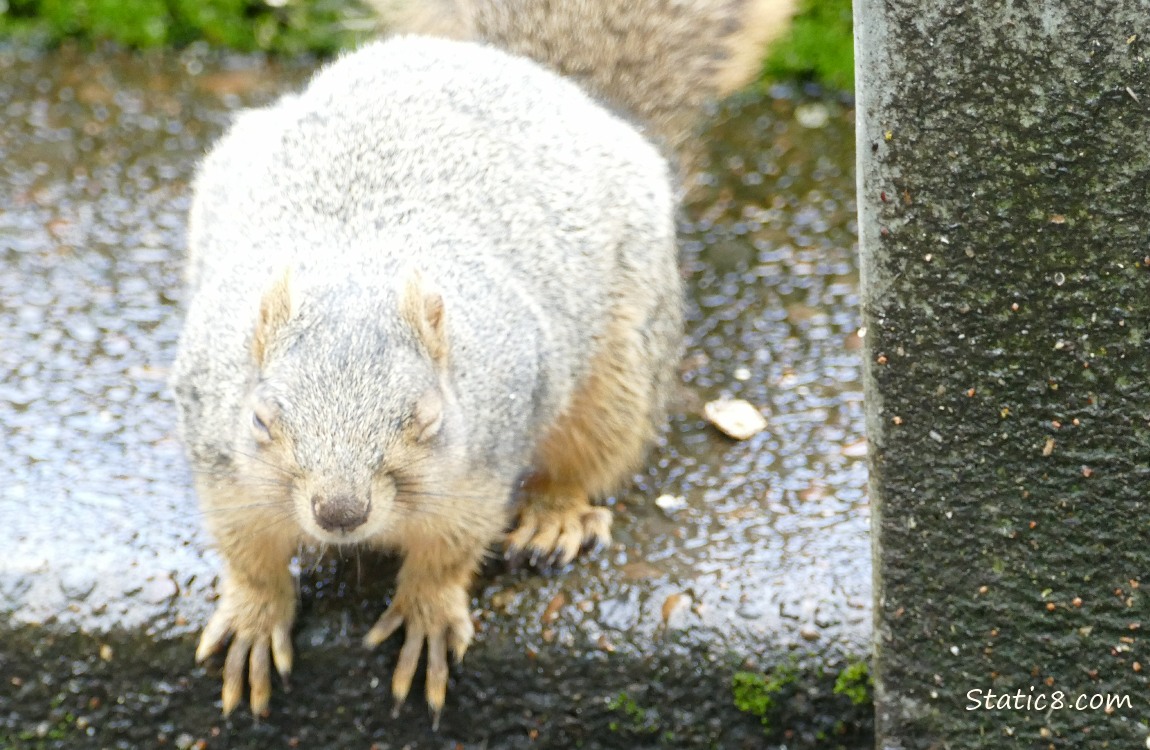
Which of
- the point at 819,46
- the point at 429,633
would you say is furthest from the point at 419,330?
the point at 819,46

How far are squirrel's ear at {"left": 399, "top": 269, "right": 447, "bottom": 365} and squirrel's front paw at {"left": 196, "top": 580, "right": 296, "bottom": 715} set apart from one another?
607 mm

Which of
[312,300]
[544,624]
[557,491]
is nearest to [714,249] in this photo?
[557,491]

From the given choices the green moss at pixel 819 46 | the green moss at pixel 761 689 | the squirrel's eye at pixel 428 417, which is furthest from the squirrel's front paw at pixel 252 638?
the green moss at pixel 819 46

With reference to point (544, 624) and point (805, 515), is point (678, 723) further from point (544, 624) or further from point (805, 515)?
point (805, 515)

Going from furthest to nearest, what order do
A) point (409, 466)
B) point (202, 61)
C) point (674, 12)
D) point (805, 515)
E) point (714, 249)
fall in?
point (202, 61) → point (714, 249) → point (674, 12) → point (805, 515) → point (409, 466)

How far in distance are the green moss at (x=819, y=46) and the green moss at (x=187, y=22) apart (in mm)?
1468

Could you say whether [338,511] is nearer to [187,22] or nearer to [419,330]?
[419,330]

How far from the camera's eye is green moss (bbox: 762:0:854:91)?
4828 millimetres

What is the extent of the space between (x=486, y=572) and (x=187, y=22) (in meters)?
2.88

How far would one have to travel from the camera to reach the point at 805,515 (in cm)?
309

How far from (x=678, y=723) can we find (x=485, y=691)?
377 mm

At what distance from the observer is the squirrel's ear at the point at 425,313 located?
2.56m

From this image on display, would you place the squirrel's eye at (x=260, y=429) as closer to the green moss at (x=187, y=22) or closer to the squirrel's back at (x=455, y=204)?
the squirrel's back at (x=455, y=204)

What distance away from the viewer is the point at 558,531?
3.11 meters
